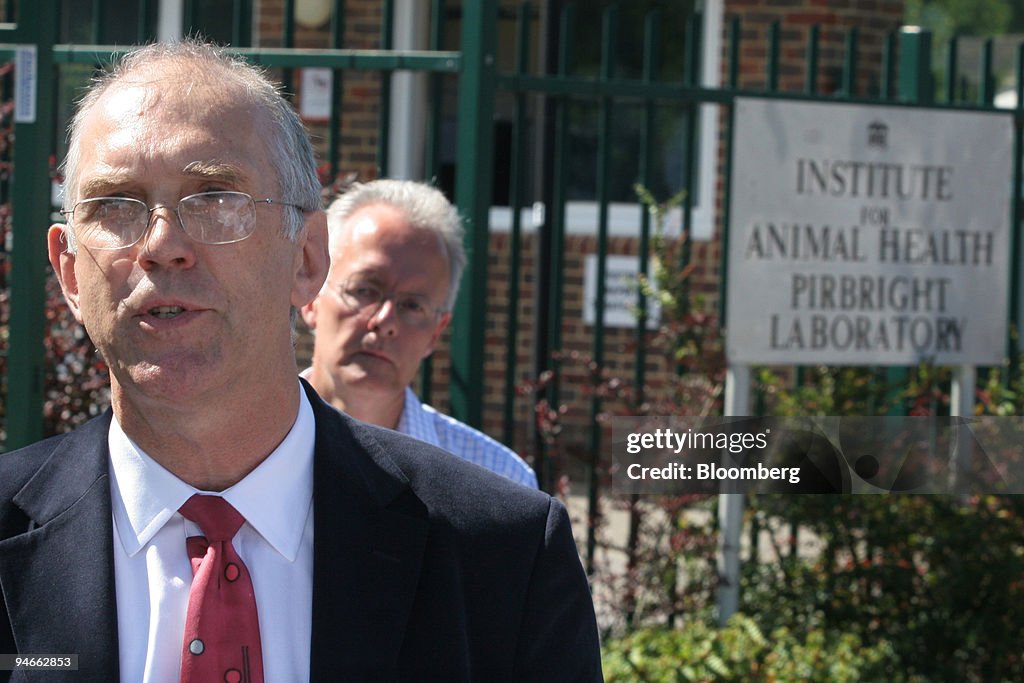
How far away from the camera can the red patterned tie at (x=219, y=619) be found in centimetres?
157

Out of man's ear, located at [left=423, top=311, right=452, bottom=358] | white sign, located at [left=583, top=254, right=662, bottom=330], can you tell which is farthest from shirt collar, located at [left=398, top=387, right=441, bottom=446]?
white sign, located at [left=583, top=254, right=662, bottom=330]

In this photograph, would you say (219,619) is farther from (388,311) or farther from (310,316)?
(310,316)

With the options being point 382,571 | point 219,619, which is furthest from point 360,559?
point 219,619

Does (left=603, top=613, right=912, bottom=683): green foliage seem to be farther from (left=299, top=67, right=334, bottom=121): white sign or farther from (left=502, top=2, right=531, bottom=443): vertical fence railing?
(left=299, top=67, right=334, bottom=121): white sign

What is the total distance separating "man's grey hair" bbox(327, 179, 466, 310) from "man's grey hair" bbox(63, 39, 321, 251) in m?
1.14

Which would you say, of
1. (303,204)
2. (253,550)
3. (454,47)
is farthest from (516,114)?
(454,47)

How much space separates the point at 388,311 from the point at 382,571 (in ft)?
4.17

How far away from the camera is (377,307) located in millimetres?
2900

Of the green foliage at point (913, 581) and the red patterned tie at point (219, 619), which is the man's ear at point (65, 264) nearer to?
the red patterned tie at point (219, 619)

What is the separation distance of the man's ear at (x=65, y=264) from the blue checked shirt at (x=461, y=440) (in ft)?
3.79

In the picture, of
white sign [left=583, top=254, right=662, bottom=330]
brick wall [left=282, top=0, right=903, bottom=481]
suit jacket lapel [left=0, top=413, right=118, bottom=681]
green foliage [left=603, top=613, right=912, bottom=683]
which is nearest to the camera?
suit jacket lapel [left=0, top=413, right=118, bottom=681]

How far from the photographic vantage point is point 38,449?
179cm

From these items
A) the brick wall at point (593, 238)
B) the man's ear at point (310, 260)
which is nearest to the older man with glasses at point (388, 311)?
the man's ear at point (310, 260)

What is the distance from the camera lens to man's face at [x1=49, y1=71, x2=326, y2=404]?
1.65 m
